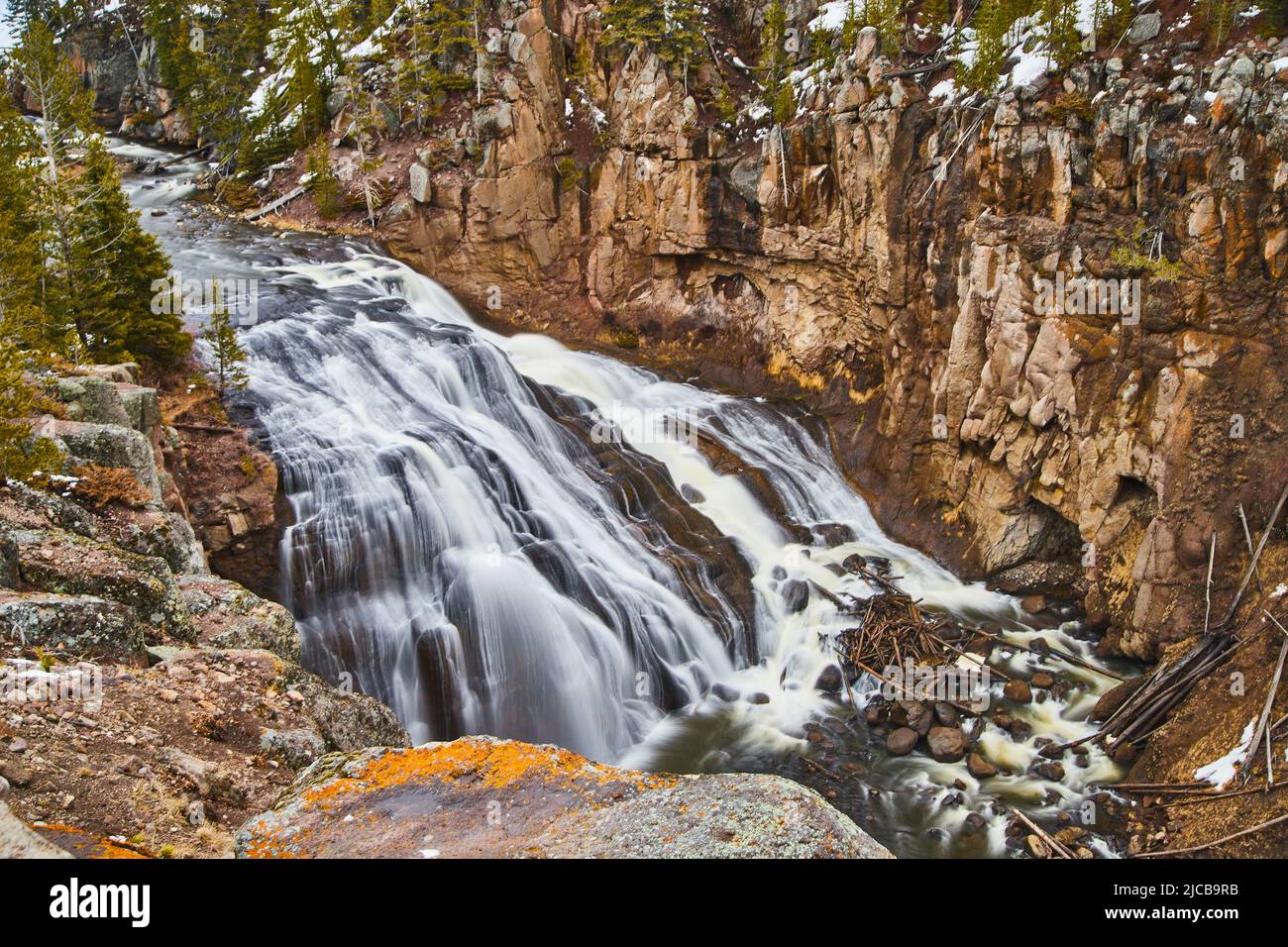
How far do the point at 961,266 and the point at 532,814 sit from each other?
18558 millimetres

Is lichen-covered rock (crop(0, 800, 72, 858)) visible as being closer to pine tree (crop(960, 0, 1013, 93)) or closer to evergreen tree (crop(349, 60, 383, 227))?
pine tree (crop(960, 0, 1013, 93))

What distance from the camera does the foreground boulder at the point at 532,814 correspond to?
15.1ft

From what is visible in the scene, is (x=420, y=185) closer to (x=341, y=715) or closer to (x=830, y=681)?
(x=830, y=681)

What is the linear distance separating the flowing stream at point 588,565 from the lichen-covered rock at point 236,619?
4.82 metres

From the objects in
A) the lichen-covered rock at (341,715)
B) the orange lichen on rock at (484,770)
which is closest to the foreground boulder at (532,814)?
the orange lichen on rock at (484,770)

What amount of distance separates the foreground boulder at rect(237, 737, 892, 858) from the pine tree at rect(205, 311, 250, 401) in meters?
14.9

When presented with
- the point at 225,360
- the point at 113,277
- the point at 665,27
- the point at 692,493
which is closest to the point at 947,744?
the point at 692,493

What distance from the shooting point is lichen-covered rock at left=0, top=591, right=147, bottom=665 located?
6879 millimetres

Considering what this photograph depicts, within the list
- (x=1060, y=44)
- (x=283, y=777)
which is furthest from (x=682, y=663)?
(x=1060, y=44)

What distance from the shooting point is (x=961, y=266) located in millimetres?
20000

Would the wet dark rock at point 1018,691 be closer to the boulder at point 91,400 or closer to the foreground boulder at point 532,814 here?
the foreground boulder at point 532,814

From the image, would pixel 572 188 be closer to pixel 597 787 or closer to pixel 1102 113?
pixel 1102 113

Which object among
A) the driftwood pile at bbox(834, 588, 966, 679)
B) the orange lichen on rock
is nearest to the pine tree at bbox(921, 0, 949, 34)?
the driftwood pile at bbox(834, 588, 966, 679)

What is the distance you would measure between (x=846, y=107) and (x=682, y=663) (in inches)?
616
